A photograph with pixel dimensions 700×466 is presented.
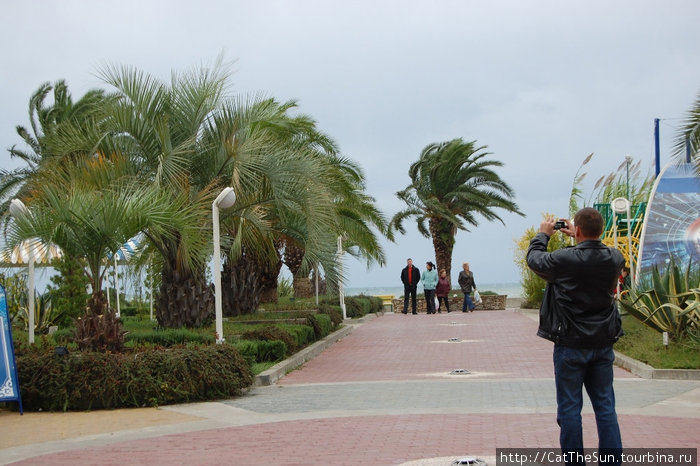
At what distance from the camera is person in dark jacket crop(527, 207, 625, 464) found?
5.45 meters

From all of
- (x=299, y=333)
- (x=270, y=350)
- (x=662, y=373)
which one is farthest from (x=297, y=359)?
(x=662, y=373)

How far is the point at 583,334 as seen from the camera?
5430mm

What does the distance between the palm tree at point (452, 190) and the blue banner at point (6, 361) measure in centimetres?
2751

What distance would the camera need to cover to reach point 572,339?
17.9 ft

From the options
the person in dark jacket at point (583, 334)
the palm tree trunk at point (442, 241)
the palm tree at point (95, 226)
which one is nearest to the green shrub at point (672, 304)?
the palm tree at point (95, 226)

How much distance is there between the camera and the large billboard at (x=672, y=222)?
23266mm

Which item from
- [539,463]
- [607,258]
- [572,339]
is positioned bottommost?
[539,463]

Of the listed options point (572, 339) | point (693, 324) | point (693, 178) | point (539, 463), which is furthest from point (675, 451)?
point (693, 178)

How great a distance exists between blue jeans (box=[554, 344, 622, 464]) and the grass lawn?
7.15m

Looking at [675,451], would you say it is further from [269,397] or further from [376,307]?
[376,307]

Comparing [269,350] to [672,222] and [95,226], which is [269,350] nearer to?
[95,226]

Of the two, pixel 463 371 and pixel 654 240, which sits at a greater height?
pixel 654 240

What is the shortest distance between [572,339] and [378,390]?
598cm

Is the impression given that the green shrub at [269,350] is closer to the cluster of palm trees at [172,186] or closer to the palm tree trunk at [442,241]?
the cluster of palm trees at [172,186]
